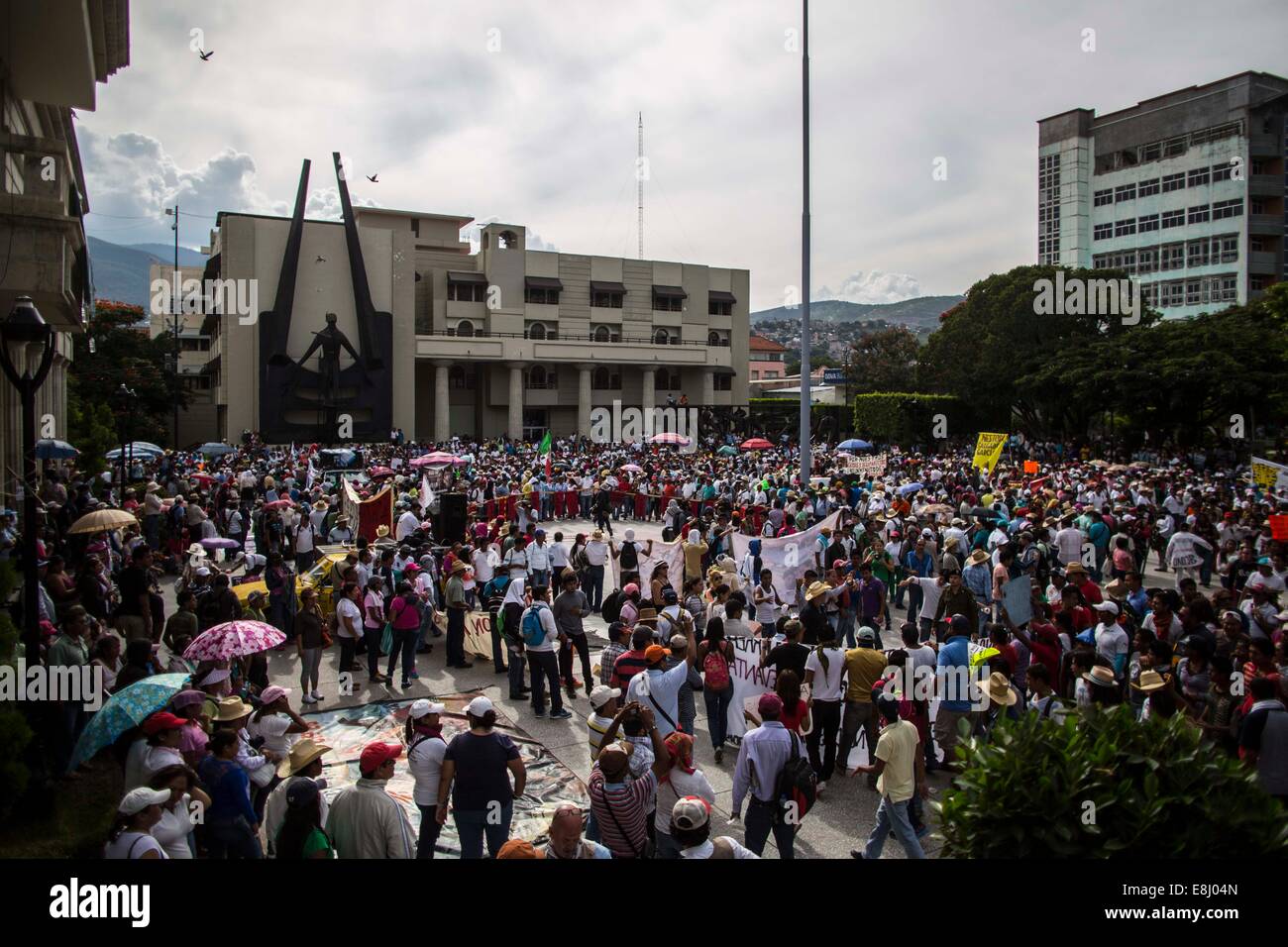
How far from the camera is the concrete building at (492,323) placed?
160 ft

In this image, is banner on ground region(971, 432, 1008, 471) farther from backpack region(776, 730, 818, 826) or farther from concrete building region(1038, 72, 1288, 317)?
concrete building region(1038, 72, 1288, 317)

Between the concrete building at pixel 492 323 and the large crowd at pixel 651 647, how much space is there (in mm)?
30554

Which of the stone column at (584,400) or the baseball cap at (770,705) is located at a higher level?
the stone column at (584,400)

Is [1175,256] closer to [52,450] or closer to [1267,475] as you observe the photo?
[1267,475]

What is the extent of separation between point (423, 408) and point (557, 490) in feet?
116

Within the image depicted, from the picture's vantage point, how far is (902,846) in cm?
630

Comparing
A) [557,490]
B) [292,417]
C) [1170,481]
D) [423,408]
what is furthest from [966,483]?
[423,408]

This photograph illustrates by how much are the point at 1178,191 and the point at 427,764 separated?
7078 cm

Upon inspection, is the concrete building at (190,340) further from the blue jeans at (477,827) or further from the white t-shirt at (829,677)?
the blue jeans at (477,827)

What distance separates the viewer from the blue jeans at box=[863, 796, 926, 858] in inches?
233

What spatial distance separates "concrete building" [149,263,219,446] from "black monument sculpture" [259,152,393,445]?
5.01 m

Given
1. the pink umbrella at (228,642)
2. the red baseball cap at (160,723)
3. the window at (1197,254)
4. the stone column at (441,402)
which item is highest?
the window at (1197,254)

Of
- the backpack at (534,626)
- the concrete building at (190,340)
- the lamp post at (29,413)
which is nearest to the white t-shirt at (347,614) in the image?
the backpack at (534,626)

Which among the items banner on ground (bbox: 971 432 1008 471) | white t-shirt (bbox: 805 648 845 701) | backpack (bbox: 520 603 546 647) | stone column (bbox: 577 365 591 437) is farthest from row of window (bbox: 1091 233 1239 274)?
backpack (bbox: 520 603 546 647)
